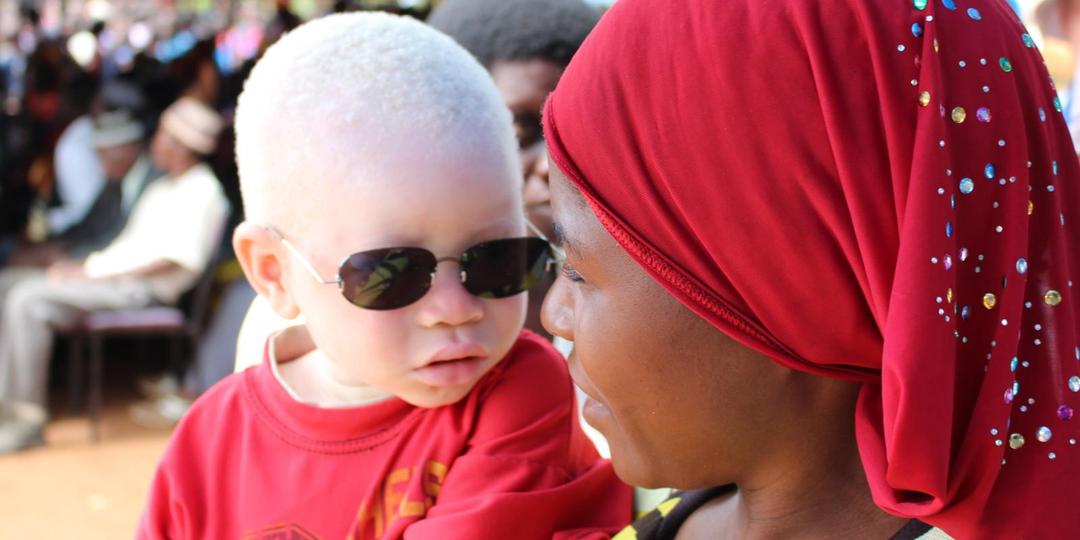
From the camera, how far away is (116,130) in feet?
30.0

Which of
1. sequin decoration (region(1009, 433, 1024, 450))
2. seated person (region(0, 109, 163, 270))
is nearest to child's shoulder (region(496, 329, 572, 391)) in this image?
sequin decoration (region(1009, 433, 1024, 450))

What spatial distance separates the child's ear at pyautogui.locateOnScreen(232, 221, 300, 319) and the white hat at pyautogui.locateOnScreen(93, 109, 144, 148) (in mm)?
7832

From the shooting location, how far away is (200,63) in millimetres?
10344

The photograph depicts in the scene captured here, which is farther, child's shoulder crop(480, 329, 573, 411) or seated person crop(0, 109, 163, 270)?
seated person crop(0, 109, 163, 270)

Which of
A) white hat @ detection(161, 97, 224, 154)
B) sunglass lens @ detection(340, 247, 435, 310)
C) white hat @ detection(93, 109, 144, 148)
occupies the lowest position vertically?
white hat @ detection(93, 109, 144, 148)

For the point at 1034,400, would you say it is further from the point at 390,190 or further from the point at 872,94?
the point at 390,190

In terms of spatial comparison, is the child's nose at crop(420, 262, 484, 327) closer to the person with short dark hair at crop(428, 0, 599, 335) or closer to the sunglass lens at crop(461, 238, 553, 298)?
the sunglass lens at crop(461, 238, 553, 298)

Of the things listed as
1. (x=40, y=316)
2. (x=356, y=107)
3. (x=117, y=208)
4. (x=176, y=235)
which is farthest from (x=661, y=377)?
(x=117, y=208)

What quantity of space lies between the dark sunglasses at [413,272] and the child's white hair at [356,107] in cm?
13

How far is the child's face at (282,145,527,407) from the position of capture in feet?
5.49

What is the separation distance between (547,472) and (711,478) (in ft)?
1.26

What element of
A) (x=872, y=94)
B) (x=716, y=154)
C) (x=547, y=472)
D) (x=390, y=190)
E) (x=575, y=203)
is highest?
(x=872, y=94)

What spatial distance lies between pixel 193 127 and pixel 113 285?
1.28 meters

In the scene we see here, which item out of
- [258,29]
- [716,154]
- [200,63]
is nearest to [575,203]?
[716,154]
